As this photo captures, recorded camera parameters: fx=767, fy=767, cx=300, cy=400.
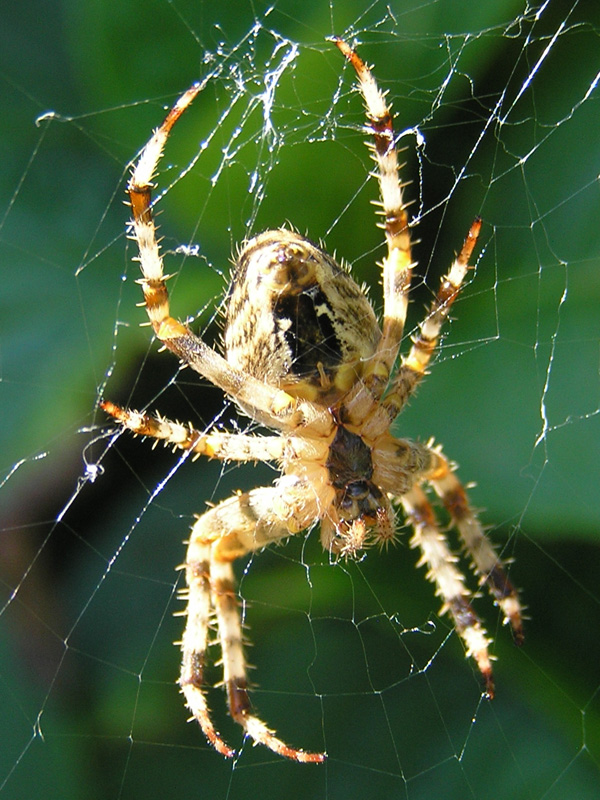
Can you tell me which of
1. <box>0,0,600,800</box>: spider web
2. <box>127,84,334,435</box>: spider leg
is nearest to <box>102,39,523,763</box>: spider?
<box>127,84,334,435</box>: spider leg

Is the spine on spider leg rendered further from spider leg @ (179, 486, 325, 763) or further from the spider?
spider leg @ (179, 486, 325, 763)

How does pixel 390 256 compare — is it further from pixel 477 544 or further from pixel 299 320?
pixel 477 544

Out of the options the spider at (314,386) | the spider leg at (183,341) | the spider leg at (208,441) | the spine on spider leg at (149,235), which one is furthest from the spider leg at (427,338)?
the spine on spider leg at (149,235)

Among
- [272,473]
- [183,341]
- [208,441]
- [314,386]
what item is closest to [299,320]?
[314,386]

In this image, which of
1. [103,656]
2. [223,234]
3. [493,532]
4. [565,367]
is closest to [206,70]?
[223,234]

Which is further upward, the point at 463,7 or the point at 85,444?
the point at 463,7

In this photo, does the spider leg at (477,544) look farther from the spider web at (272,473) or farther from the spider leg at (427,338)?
the spider leg at (427,338)

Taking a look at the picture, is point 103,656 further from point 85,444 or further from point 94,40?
point 94,40
